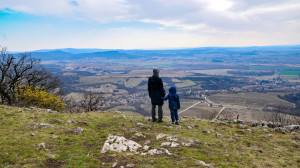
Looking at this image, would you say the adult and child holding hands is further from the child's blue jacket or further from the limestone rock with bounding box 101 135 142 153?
the limestone rock with bounding box 101 135 142 153

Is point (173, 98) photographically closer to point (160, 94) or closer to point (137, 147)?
point (160, 94)

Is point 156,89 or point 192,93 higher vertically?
point 156,89

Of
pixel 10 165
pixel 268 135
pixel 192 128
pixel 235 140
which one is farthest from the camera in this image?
pixel 192 128

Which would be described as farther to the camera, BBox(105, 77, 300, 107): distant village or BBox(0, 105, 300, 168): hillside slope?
BBox(105, 77, 300, 107): distant village

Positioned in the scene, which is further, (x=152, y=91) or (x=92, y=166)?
(x=152, y=91)

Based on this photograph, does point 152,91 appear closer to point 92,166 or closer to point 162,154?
point 162,154

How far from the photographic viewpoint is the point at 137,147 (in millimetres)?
10242

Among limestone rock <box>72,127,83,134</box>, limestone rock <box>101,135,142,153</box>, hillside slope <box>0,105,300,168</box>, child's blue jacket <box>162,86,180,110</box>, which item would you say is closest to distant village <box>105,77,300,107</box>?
child's blue jacket <box>162,86,180,110</box>

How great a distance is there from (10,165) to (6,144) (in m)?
2.38

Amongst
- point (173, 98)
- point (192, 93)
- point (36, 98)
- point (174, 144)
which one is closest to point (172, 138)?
point (174, 144)

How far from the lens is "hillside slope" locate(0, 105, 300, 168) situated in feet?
28.1

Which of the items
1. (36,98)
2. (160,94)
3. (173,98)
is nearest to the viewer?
(173,98)

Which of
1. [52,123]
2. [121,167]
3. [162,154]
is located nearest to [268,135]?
[162,154]

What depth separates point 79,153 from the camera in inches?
370
